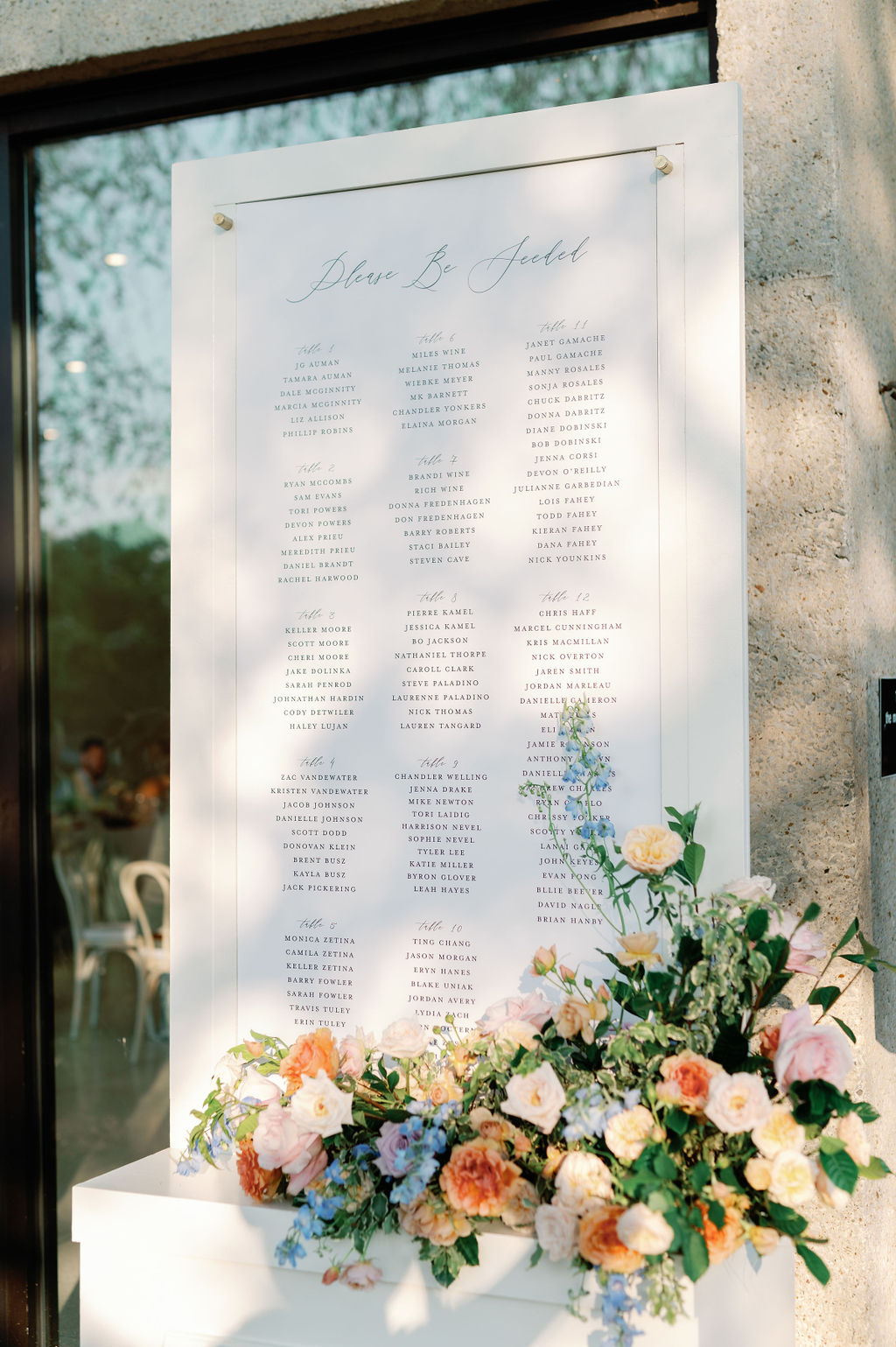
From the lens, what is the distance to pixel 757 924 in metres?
1.14

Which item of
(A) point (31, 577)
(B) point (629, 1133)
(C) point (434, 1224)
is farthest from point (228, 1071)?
(A) point (31, 577)

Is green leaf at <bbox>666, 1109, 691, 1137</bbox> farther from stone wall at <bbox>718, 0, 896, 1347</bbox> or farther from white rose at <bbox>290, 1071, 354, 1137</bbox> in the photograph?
stone wall at <bbox>718, 0, 896, 1347</bbox>

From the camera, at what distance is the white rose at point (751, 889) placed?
3.88 ft

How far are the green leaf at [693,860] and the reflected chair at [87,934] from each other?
62.1 inches

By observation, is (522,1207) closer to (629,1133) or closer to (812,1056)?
(629,1133)

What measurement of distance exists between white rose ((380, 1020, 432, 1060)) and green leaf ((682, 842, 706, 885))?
40cm

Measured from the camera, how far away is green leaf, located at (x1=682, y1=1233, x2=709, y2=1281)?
1008mm

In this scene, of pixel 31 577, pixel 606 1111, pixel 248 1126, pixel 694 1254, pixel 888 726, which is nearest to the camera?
pixel 694 1254

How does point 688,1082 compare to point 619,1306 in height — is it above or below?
above

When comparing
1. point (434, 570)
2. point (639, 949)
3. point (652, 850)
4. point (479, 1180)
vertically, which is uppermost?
point (434, 570)

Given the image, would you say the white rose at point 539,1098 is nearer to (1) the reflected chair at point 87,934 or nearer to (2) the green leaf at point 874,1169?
(2) the green leaf at point 874,1169

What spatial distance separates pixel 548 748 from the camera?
4.75ft

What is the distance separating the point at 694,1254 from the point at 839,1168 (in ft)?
0.61

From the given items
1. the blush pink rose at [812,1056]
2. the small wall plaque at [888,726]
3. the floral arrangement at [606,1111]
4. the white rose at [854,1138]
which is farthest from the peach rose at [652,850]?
the small wall plaque at [888,726]
